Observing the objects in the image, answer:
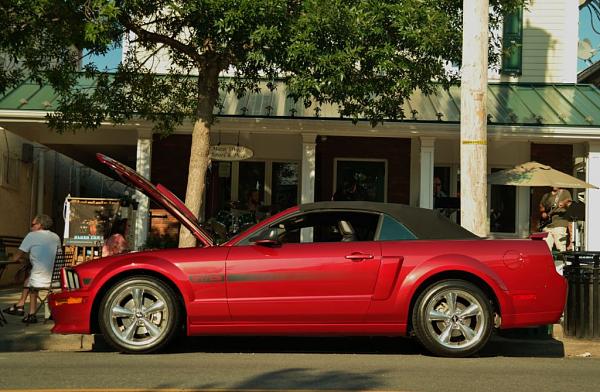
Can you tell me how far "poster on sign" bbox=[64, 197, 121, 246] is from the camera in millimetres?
13214

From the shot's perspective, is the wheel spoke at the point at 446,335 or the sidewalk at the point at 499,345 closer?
the wheel spoke at the point at 446,335

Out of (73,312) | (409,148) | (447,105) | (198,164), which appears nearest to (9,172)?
(198,164)

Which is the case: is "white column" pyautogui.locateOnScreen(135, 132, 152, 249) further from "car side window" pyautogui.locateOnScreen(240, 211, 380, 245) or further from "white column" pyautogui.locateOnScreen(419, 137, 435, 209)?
"car side window" pyautogui.locateOnScreen(240, 211, 380, 245)

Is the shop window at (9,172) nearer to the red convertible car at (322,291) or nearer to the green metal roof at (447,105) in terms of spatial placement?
the green metal roof at (447,105)

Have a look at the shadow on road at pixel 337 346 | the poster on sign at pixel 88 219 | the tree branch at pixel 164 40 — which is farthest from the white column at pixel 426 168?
the shadow on road at pixel 337 346

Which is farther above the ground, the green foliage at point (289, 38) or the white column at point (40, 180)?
the green foliage at point (289, 38)

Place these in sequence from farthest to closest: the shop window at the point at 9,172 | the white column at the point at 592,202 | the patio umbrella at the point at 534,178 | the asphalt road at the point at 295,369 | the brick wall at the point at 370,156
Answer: the brick wall at the point at 370,156, the shop window at the point at 9,172, the white column at the point at 592,202, the patio umbrella at the point at 534,178, the asphalt road at the point at 295,369

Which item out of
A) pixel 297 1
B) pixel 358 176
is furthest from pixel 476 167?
pixel 358 176

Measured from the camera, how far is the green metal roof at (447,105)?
46.2 ft

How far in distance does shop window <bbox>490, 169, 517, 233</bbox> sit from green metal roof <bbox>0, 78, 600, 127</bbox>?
2.24m

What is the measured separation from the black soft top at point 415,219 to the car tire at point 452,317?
51 centimetres

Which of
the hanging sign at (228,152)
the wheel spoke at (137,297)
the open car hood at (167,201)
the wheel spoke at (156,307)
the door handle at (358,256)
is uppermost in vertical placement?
the hanging sign at (228,152)

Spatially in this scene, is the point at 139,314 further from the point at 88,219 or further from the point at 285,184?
the point at 285,184

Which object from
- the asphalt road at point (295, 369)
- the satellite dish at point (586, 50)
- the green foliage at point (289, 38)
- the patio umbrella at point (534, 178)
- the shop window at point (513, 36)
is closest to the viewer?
the asphalt road at point (295, 369)
